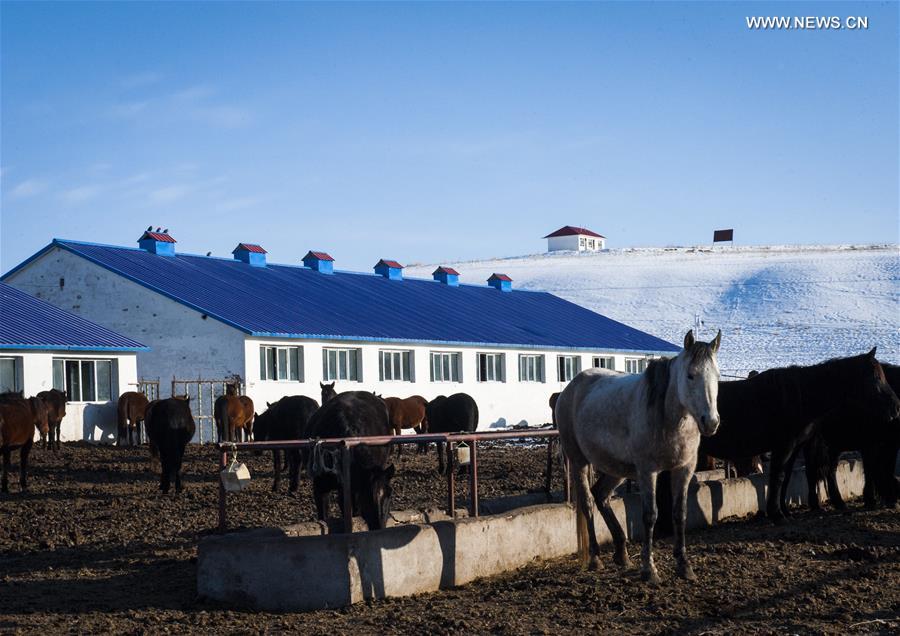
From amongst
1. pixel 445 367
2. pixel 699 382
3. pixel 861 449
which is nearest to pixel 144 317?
pixel 445 367

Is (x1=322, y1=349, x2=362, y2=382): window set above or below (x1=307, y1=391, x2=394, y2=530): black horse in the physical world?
above

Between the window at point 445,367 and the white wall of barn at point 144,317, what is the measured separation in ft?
31.8

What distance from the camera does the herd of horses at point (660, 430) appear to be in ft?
31.7

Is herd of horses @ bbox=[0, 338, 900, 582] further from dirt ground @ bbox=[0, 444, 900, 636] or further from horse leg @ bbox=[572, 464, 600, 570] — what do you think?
dirt ground @ bbox=[0, 444, 900, 636]

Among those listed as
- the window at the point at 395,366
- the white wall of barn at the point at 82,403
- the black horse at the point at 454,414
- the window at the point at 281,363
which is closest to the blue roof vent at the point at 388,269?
the window at the point at 395,366

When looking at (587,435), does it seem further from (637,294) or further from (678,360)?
(637,294)

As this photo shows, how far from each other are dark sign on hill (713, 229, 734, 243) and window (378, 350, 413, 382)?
296 feet

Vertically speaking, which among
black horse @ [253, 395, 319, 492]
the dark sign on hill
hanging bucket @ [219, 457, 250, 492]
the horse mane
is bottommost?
hanging bucket @ [219, 457, 250, 492]

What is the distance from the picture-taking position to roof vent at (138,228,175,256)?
4188cm

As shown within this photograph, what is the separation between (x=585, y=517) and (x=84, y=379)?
2513 cm

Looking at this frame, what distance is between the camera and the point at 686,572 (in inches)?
379

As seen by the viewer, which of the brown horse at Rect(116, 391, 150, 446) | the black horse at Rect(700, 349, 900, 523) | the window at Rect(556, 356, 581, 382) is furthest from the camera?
the window at Rect(556, 356, 581, 382)

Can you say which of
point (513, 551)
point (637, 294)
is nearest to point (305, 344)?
point (513, 551)

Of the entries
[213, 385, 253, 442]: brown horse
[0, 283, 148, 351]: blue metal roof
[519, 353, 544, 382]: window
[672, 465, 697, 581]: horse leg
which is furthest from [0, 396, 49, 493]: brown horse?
[519, 353, 544, 382]: window
